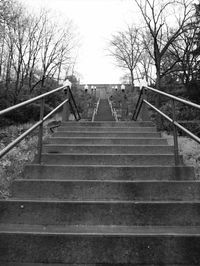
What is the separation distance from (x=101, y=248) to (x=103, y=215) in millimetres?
460

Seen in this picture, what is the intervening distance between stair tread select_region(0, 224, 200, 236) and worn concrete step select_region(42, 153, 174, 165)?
136 cm

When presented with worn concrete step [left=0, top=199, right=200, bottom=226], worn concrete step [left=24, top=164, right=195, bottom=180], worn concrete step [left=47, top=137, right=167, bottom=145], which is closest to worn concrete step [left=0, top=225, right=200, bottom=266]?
worn concrete step [left=0, top=199, right=200, bottom=226]

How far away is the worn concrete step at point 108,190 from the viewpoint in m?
2.96

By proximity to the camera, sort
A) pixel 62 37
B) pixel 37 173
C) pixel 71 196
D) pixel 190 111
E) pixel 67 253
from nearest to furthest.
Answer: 1. pixel 67 253
2. pixel 71 196
3. pixel 37 173
4. pixel 190 111
5. pixel 62 37

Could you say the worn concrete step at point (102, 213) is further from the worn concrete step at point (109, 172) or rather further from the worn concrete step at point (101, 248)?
the worn concrete step at point (109, 172)

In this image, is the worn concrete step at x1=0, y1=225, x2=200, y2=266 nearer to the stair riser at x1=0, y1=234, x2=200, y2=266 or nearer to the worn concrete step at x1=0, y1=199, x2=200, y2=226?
the stair riser at x1=0, y1=234, x2=200, y2=266

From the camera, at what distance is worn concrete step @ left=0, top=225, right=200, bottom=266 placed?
211 centimetres

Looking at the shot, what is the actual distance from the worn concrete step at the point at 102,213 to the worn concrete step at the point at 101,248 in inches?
13.9

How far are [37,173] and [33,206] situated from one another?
802mm

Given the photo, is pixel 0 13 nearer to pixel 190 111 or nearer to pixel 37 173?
pixel 190 111

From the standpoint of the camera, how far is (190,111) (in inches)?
368

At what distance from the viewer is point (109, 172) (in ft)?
11.1

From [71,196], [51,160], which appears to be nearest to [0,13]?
[51,160]

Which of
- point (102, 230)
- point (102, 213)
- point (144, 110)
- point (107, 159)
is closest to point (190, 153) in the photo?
point (144, 110)
